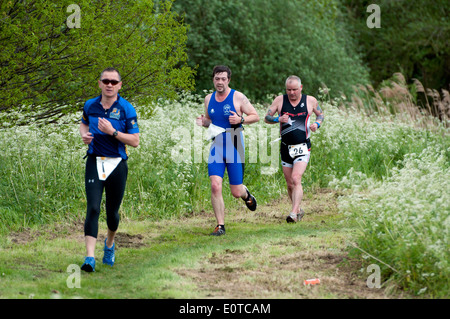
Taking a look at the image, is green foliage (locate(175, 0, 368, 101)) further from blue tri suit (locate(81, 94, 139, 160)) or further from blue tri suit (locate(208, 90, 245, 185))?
blue tri suit (locate(81, 94, 139, 160))

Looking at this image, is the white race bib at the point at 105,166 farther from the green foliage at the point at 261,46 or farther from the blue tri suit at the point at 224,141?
the green foliage at the point at 261,46

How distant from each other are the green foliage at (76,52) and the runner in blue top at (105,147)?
9.18 ft

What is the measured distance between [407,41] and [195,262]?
2797cm

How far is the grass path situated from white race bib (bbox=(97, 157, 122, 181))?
1.01 metres

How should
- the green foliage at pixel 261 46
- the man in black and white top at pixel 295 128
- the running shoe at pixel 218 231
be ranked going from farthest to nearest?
1. the green foliage at pixel 261 46
2. the man in black and white top at pixel 295 128
3. the running shoe at pixel 218 231

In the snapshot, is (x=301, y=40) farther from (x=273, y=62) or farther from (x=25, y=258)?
(x=25, y=258)

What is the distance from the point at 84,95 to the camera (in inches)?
406

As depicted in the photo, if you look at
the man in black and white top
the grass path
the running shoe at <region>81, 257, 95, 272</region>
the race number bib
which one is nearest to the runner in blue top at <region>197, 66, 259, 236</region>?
the grass path

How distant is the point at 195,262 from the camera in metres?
7.00

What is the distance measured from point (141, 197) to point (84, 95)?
1857 mm

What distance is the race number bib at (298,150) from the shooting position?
9.57 metres

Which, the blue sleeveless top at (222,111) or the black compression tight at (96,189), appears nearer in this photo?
the black compression tight at (96,189)

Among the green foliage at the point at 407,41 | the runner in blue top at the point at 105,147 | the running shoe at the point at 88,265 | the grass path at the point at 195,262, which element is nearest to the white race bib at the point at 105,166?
the runner in blue top at the point at 105,147
